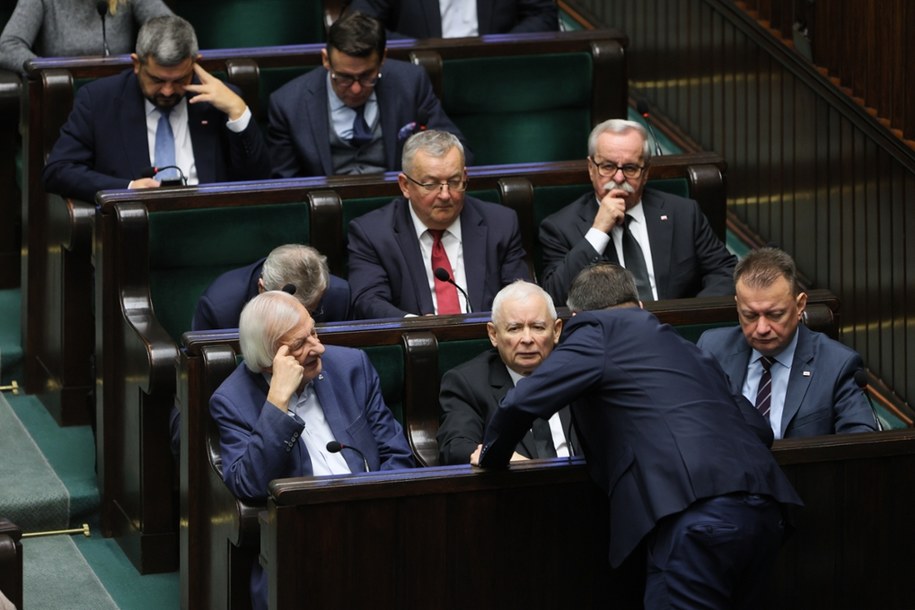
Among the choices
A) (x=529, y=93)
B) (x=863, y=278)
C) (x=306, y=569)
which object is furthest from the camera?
(x=529, y=93)

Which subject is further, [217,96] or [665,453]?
[217,96]

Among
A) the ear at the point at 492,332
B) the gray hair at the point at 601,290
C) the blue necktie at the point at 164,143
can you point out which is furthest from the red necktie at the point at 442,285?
the gray hair at the point at 601,290

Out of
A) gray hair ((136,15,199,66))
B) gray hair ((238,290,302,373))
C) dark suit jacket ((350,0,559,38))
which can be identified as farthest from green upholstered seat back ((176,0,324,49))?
gray hair ((238,290,302,373))

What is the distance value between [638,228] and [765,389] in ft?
2.56

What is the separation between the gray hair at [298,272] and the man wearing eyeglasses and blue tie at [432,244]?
0.38 meters

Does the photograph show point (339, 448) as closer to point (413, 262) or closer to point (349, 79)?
point (413, 262)

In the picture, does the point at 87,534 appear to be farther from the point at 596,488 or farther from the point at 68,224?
the point at 596,488

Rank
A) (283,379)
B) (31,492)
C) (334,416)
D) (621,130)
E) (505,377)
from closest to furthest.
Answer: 1. (283,379)
2. (334,416)
3. (505,377)
4. (31,492)
5. (621,130)

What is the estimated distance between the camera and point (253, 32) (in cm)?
539

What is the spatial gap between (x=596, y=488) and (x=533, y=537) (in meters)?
0.14

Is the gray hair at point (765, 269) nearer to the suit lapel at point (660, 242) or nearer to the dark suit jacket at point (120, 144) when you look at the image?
the suit lapel at point (660, 242)

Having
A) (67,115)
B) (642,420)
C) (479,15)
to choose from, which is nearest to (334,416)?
(642,420)

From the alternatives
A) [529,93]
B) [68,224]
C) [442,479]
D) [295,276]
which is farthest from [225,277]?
[529,93]

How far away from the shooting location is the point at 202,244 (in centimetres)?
412
